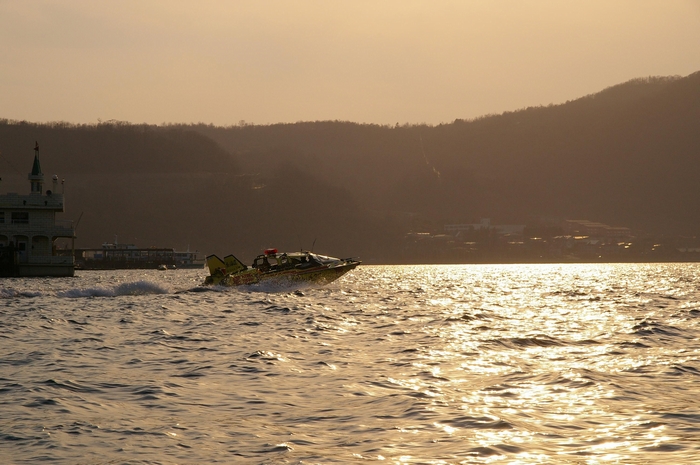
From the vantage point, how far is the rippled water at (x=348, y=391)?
1201 centimetres

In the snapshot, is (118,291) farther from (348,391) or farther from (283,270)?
(348,391)

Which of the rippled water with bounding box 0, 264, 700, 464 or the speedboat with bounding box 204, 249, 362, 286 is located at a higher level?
the speedboat with bounding box 204, 249, 362, 286

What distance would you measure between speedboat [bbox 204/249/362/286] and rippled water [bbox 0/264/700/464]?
27.2 m

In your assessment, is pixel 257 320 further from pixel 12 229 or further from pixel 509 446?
pixel 12 229

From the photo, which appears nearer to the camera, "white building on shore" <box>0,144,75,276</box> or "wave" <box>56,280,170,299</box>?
"wave" <box>56,280,170,299</box>

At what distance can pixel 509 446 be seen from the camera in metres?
12.0

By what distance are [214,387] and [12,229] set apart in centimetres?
9744

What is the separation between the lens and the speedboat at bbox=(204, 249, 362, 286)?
201 feet

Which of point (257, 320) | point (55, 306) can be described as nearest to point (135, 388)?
point (257, 320)

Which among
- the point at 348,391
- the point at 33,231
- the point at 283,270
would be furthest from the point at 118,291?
the point at 33,231

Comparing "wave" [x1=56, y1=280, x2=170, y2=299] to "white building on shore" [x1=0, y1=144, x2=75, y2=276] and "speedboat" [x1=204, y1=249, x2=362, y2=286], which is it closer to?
"speedboat" [x1=204, y1=249, x2=362, y2=286]

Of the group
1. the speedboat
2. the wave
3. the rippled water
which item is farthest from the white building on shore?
the rippled water

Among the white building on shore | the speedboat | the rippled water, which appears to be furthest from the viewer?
the white building on shore

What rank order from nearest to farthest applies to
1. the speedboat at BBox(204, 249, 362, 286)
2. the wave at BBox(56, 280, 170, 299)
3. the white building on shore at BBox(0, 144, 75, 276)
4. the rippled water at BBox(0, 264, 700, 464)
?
the rippled water at BBox(0, 264, 700, 464)
the wave at BBox(56, 280, 170, 299)
the speedboat at BBox(204, 249, 362, 286)
the white building on shore at BBox(0, 144, 75, 276)
